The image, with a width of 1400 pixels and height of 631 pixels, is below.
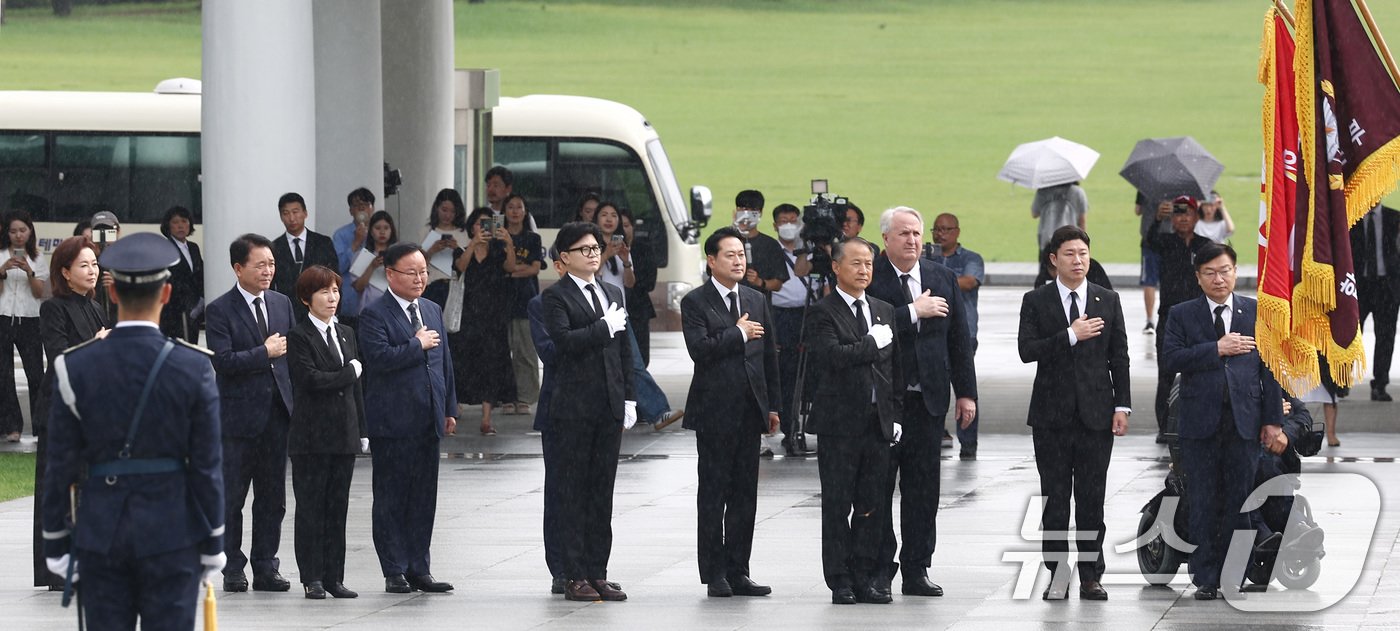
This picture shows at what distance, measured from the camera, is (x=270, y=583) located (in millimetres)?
11133

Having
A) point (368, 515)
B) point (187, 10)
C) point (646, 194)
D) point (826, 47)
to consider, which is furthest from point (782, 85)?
point (368, 515)

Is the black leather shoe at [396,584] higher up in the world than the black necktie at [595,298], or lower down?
lower down

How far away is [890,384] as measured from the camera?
10820 mm

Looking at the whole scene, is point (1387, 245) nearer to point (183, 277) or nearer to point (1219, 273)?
point (1219, 273)

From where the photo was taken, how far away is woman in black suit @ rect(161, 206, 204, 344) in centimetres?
1902

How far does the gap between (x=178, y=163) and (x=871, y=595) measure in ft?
60.9

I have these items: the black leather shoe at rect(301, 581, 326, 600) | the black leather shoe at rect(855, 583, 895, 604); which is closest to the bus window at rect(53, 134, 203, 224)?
the black leather shoe at rect(301, 581, 326, 600)

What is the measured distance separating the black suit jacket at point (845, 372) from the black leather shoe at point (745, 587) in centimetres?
82

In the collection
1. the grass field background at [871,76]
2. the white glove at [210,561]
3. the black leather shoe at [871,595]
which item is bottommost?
the black leather shoe at [871,595]

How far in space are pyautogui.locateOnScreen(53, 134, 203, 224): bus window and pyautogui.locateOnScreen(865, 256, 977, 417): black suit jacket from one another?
17374mm

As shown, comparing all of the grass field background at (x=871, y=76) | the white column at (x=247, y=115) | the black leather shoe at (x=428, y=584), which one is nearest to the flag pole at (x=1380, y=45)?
the black leather shoe at (x=428, y=584)

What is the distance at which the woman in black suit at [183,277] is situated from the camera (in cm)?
1902

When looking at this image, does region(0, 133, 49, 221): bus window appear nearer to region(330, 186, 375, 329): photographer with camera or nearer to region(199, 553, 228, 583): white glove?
region(330, 186, 375, 329): photographer with camera

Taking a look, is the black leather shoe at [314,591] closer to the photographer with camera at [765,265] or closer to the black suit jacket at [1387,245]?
the photographer with camera at [765,265]
